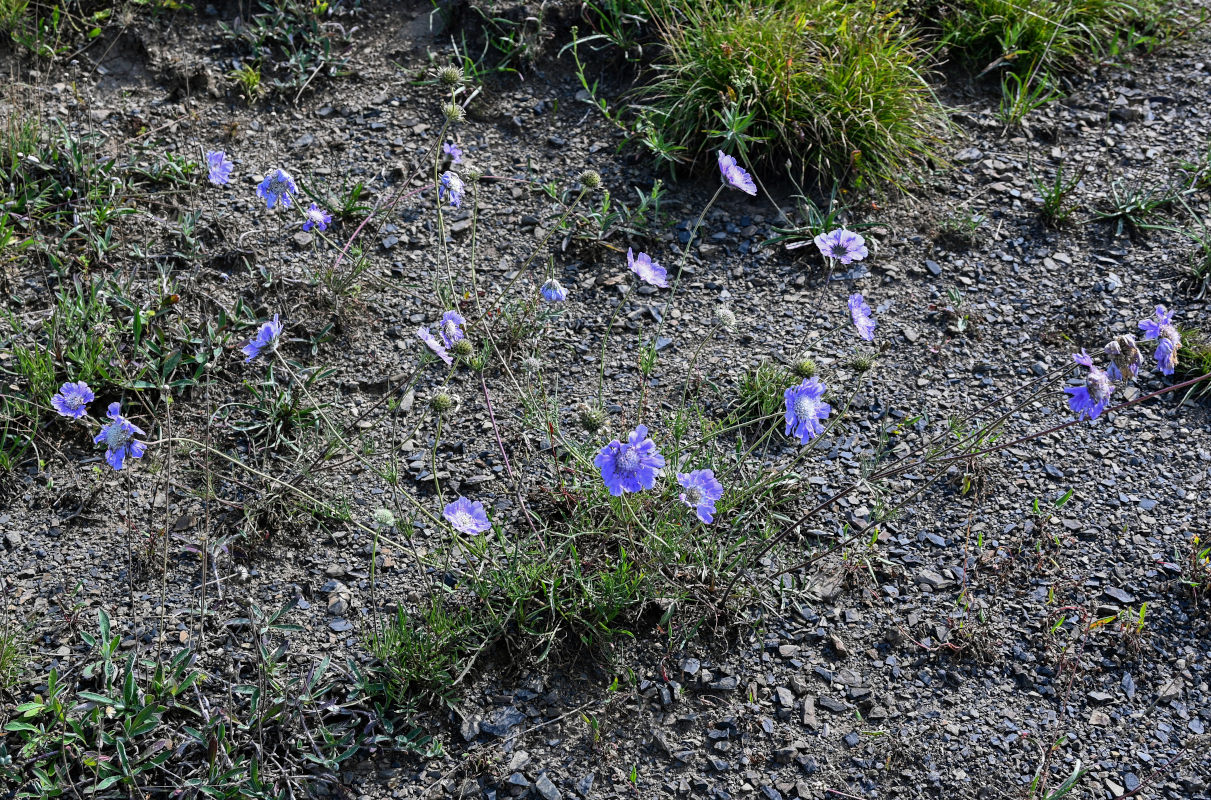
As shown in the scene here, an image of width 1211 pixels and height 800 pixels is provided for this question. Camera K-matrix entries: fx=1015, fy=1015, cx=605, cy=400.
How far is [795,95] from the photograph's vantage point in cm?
354

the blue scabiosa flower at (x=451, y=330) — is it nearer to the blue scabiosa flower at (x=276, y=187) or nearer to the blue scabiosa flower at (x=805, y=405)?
the blue scabiosa flower at (x=276, y=187)

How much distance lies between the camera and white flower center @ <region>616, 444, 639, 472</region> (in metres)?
2.13

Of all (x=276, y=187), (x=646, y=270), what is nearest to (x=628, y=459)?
(x=646, y=270)

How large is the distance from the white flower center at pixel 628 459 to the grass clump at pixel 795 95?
5.52 ft

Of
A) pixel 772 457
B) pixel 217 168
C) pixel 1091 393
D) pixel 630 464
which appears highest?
pixel 1091 393

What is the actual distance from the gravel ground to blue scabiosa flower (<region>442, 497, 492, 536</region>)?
0.31m

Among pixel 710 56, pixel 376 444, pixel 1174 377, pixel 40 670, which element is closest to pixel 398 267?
pixel 376 444

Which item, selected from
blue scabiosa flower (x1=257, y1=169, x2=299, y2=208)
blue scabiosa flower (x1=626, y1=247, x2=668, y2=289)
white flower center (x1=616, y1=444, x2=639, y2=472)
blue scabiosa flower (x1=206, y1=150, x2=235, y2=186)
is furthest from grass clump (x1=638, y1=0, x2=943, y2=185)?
white flower center (x1=616, y1=444, x2=639, y2=472)

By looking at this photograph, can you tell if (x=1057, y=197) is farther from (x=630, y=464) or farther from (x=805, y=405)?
(x=630, y=464)

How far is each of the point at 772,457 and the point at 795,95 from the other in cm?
137

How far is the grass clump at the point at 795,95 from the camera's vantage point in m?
3.54

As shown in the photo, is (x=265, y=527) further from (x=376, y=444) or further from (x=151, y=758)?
(x=151, y=758)

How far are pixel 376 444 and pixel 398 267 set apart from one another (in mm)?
734

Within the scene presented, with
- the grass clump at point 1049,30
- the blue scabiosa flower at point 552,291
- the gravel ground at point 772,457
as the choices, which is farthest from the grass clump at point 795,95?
the blue scabiosa flower at point 552,291
